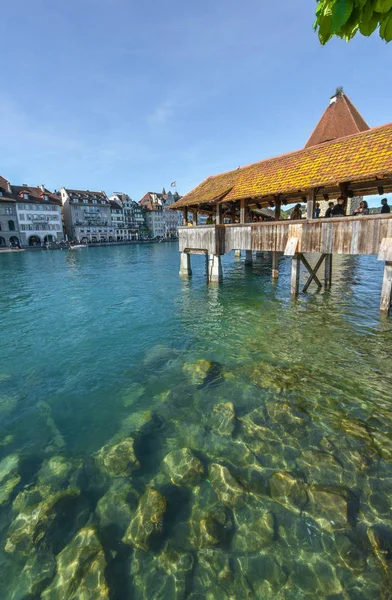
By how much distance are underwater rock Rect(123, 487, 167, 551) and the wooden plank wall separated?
448 inches

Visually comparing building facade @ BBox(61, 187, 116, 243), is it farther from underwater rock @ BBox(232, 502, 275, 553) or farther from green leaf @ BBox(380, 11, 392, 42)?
green leaf @ BBox(380, 11, 392, 42)

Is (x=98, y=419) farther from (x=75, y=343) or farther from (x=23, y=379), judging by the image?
(x=75, y=343)

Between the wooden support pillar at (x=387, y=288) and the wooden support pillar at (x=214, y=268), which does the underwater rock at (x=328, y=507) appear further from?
the wooden support pillar at (x=214, y=268)

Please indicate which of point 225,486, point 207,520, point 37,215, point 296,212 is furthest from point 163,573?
point 37,215

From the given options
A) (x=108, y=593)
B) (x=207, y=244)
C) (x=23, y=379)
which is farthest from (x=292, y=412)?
(x=207, y=244)

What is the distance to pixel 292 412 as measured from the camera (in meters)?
5.77

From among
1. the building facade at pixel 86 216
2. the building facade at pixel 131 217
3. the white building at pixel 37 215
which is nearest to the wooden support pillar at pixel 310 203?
the white building at pixel 37 215

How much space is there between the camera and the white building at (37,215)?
74500mm

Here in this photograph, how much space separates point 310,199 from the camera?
12602 mm

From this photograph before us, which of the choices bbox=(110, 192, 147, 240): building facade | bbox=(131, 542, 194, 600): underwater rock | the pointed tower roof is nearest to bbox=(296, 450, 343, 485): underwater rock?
bbox=(131, 542, 194, 600): underwater rock

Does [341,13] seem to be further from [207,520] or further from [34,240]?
[34,240]

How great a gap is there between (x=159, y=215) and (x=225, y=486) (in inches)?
4529

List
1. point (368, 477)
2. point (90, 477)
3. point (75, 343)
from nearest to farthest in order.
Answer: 1. point (368, 477)
2. point (90, 477)
3. point (75, 343)

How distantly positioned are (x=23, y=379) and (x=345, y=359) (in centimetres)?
927
